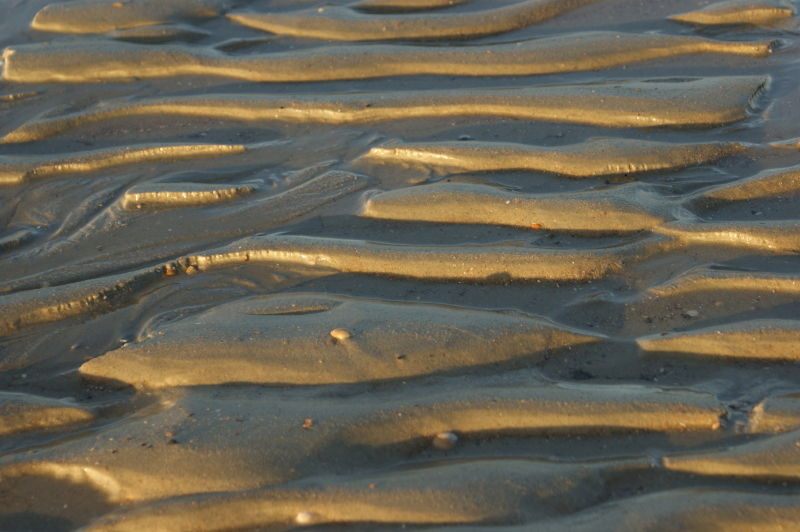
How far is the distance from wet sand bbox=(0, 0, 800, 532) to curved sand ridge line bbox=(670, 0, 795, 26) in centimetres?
2

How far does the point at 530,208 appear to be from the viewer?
2.73m

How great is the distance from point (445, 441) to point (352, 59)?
9.23 feet

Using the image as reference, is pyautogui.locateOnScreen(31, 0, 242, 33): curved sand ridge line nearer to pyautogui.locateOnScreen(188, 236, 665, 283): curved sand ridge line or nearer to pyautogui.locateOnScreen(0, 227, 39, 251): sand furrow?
pyautogui.locateOnScreen(0, 227, 39, 251): sand furrow

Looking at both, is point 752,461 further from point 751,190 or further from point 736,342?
point 751,190

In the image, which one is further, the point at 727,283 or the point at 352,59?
the point at 352,59

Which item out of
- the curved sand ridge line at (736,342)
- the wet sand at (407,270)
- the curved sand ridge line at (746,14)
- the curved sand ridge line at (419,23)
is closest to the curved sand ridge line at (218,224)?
the wet sand at (407,270)

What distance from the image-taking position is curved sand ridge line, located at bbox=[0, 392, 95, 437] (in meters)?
2.02

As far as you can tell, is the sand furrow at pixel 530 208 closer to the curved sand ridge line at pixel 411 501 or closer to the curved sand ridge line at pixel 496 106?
the curved sand ridge line at pixel 496 106

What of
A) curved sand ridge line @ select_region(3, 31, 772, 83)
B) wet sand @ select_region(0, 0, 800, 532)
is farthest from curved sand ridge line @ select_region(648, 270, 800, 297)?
curved sand ridge line @ select_region(3, 31, 772, 83)

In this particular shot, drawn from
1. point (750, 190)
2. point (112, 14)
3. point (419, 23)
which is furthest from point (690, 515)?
point (112, 14)

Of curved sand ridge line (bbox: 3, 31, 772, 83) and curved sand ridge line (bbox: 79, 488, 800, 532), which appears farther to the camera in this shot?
curved sand ridge line (bbox: 3, 31, 772, 83)

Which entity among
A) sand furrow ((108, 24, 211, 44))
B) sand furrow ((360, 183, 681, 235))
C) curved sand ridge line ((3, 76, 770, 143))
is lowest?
sand furrow ((360, 183, 681, 235))

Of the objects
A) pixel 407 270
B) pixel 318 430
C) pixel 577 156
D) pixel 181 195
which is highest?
pixel 577 156

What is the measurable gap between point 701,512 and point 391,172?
209 cm
